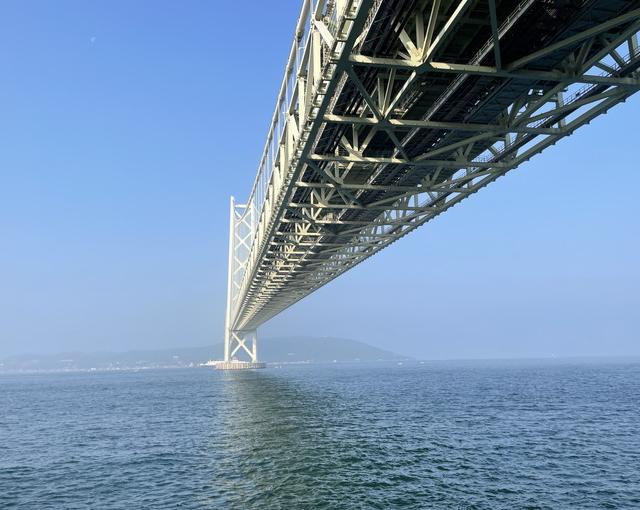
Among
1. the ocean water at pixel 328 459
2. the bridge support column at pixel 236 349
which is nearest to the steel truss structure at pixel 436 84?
the ocean water at pixel 328 459

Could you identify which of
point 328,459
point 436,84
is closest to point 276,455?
point 328,459

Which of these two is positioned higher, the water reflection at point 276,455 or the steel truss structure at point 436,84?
the steel truss structure at point 436,84

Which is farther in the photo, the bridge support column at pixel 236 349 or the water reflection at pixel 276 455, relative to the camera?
the bridge support column at pixel 236 349

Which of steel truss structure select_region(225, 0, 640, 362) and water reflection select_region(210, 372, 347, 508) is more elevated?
steel truss structure select_region(225, 0, 640, 362)

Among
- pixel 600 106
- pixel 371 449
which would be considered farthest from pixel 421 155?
pixel 371 449

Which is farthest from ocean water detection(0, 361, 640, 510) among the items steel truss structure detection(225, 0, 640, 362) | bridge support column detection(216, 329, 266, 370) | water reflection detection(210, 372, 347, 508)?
bridge support column detection(216, 329, 266, 370)

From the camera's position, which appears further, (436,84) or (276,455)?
(276,455)

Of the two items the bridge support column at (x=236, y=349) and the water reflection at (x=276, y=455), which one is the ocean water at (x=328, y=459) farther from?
the bridge support column at (x=236, y=349)

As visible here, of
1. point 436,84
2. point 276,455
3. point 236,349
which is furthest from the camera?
point 236,349

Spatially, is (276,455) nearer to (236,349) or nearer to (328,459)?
(328,459)

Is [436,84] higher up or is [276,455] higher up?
[436,84]

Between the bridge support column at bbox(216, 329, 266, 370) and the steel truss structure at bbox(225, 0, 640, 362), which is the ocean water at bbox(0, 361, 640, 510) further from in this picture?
the bridge support column at bbox(216, 329, 266, 370)

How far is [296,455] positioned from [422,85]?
45.6ft

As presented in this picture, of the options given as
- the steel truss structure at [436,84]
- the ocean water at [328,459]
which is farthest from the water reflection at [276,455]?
the steel truss structure at [436,84]
